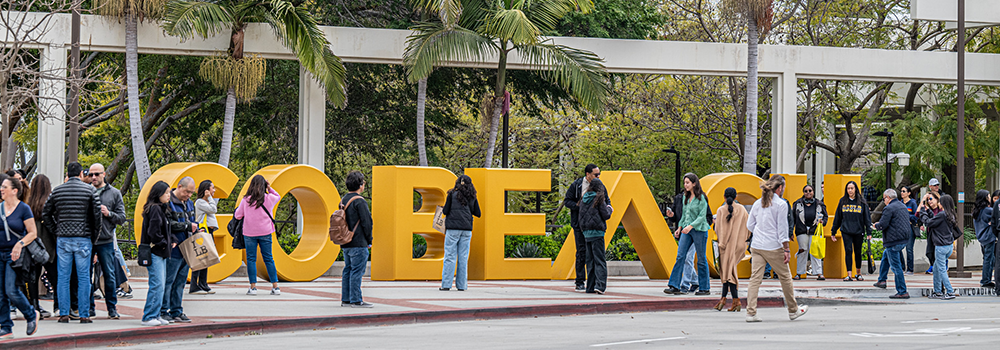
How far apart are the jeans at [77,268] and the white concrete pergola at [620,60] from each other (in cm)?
778

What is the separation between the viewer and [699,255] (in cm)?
1348

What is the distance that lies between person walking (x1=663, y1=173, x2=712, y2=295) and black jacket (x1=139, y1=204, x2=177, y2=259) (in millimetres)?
6805

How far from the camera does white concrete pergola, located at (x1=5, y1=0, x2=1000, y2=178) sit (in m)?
17.2

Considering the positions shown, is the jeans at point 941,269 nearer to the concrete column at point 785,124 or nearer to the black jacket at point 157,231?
the concrete column at point 785,124

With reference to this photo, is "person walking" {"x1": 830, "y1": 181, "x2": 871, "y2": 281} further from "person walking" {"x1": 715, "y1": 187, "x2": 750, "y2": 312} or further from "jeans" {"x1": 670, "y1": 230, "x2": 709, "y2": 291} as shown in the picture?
"person walking" {"x1": 715, "y1": 187, "x2": 750, "y2": 312}

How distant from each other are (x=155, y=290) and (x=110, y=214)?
4.22 ft

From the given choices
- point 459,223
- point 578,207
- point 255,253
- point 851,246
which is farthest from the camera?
point 851,246

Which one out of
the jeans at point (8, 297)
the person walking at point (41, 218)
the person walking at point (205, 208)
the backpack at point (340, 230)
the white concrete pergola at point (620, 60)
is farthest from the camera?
the white concrete pergola at point (620, 60)

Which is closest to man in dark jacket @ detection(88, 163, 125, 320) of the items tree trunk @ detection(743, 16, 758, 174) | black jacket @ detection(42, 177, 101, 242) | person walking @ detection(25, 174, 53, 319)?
black jacket @ detection(42, 177, 101, 242)

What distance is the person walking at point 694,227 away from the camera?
13.2 meters

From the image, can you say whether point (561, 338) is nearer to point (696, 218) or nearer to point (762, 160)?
point (696, 218)

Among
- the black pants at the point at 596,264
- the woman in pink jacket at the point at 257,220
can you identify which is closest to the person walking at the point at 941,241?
the black pants at the point at 596,264

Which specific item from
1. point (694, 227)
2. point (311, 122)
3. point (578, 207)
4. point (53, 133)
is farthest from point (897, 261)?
→ point (53, 133)

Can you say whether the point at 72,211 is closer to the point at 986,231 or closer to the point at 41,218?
the point at 41,218
